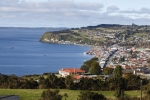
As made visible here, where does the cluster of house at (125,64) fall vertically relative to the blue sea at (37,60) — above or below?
above

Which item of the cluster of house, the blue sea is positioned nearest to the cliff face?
the blue sea

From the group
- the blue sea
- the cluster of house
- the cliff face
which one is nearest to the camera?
the cluster of house

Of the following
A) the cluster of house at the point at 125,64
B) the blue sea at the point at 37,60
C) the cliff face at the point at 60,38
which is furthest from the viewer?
the cliff face at the point at 60,38

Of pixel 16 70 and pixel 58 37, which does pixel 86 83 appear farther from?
pixel 58 37

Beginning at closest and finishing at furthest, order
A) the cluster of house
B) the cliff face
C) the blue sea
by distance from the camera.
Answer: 1. the cluster of house
2. the blue sea
3. the cliff face

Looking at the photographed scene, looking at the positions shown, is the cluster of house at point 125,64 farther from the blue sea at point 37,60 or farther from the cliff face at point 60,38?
the cliff face at point 60,38

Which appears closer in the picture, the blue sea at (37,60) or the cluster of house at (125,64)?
the cluster of house at (125,64)

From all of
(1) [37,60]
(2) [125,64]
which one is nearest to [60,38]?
(1) [37,60]

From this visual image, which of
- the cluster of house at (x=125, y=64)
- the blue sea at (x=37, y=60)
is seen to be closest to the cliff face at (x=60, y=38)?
the blue sea at (x=37, y=60)

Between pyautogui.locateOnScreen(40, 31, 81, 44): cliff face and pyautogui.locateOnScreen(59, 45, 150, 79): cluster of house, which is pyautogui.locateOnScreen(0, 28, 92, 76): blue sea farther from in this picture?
pyautogui.locateOnScreen(40, 31, 81, 44): cliff face

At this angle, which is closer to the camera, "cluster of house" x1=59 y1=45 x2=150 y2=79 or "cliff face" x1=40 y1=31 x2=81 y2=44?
"cluster of house" x1=59 y1=45 x2=150 y2=79

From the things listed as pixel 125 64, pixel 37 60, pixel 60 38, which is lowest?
pixel 37 60

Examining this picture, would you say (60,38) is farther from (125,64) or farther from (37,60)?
(125,64)
